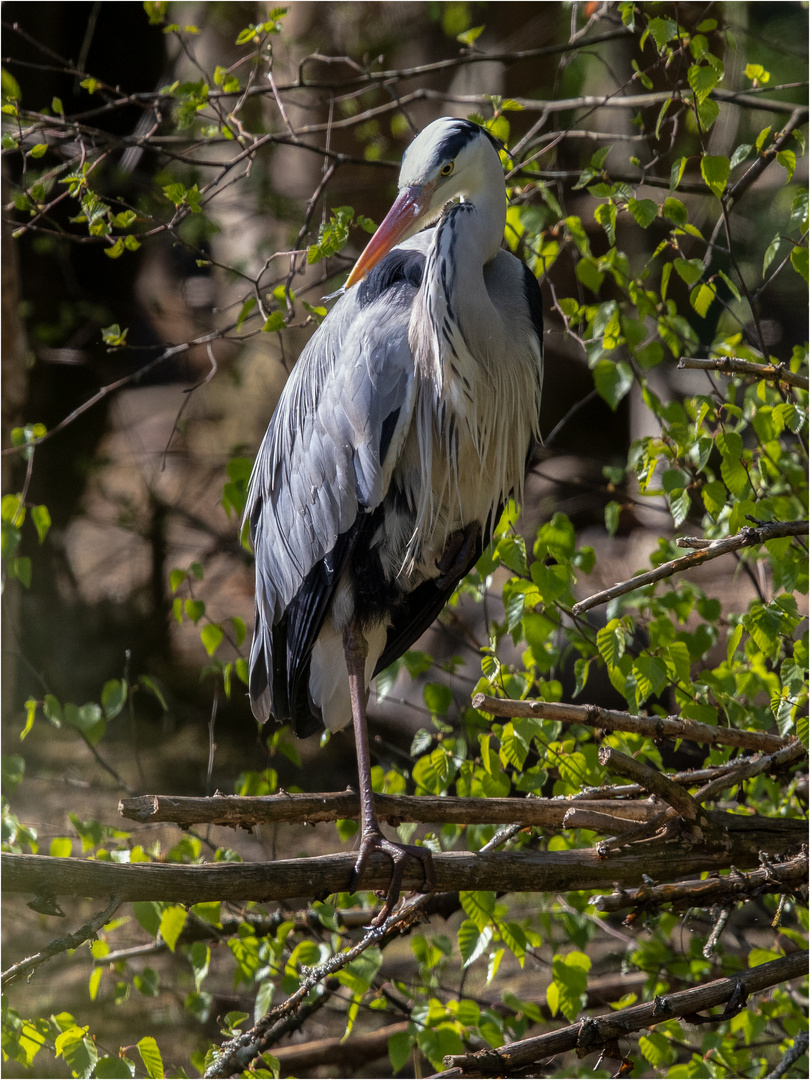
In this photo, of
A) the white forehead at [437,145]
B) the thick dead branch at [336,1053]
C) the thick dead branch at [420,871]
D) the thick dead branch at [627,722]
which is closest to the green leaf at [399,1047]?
the thick dead branch at [420,871]

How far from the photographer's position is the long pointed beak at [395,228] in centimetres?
195

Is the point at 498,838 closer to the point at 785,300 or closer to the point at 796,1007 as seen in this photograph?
the point at 796,1007

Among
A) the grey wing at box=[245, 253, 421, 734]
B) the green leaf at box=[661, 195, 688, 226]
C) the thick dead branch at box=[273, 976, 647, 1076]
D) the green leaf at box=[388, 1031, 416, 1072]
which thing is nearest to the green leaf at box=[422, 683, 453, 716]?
the grey wing at box=[245, 253, 421, 734]

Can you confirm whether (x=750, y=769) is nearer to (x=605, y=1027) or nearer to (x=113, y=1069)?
(x=605, y=1027)

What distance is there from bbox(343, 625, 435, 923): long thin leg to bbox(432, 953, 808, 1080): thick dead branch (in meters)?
0.31

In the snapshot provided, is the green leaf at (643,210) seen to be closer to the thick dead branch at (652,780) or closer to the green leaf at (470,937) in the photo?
the thick dead branch at (652,780)

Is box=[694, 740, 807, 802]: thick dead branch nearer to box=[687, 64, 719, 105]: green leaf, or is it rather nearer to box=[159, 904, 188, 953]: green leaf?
box=[159, 904, 188, 953]: green leaf

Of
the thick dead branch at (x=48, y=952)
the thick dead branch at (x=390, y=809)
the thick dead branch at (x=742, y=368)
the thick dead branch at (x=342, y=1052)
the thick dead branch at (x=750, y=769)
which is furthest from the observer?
the thick dead branch at (x=342, y=1052)

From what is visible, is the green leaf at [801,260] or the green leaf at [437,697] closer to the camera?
the green leaf at [801,260]

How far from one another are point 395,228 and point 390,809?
3.71 feet

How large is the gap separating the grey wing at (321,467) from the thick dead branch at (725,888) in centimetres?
85

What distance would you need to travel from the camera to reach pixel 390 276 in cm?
208

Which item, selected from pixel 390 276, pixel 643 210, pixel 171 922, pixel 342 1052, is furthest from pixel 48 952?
pixel 342 1052

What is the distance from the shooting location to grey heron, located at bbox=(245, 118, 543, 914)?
1949 millimetres
